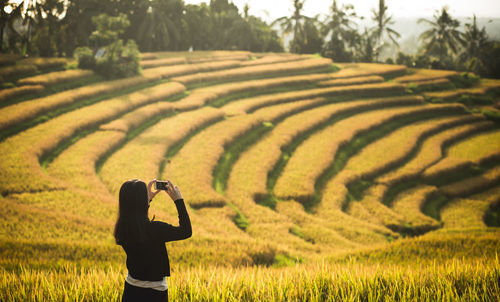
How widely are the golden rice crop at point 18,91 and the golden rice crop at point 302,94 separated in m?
9.12

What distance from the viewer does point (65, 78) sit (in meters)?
19.0

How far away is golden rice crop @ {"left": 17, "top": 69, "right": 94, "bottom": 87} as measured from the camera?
698 inches

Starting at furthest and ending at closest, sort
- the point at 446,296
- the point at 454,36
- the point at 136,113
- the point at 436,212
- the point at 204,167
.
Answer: the point at 454,36 < the point at 136,113 < the point at 436,212 < the point at 204,167 < the point at 446,296

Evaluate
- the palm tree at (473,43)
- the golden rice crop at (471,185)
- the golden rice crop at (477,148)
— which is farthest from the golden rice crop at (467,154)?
the palm tree at (473,43)

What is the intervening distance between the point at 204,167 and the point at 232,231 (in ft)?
12.6

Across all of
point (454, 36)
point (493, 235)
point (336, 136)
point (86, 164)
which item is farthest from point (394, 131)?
point (454, 36)

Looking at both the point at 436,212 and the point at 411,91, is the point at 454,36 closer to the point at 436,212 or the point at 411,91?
the point at 411,91

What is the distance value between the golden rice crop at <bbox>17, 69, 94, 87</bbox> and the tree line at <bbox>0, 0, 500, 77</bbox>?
5365 millimetres

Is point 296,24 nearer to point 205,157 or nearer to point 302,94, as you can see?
point 302,94

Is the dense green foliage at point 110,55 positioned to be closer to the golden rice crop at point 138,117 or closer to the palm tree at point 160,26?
the golden rice crop at point 138,117

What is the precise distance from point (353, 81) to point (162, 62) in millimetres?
14548

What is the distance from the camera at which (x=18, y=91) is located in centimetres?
1641

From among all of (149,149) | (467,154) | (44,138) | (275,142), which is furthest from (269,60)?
(44,138)

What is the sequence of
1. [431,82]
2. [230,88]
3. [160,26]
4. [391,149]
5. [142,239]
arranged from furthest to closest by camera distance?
[160,26], [431,82], [230,88], [391,149], [142,239]
